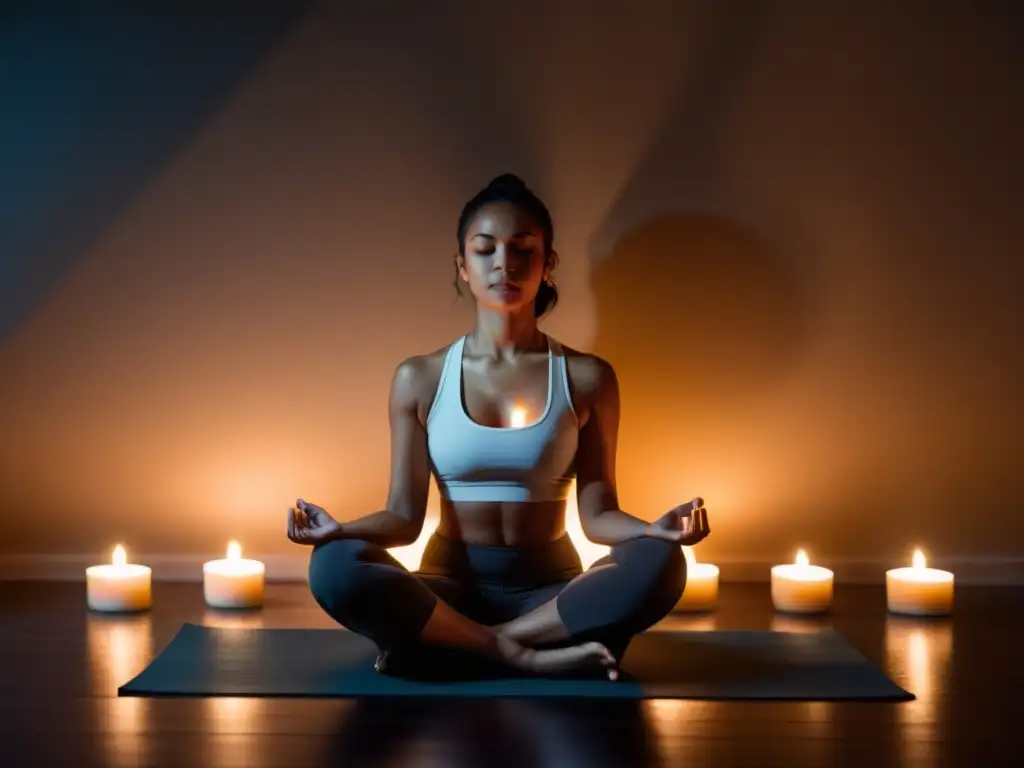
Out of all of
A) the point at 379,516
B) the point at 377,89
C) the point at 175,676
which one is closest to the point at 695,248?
the point at 377,89

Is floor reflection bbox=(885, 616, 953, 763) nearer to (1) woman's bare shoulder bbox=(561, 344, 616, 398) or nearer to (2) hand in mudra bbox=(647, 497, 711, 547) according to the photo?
(2) hand in mudra bbox=(647, 497, 711, 547)

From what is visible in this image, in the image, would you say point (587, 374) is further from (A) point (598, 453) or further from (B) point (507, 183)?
(B) point (507, 183)

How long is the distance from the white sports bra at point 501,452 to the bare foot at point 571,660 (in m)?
0.35

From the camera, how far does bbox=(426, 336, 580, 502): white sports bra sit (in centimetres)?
263

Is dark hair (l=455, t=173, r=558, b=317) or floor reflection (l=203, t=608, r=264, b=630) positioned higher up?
dark hair (l=455, t=173, r=558, b=317)

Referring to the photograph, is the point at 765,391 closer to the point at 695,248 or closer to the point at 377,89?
the point at 695,248

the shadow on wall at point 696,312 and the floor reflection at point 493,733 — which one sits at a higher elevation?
the shadow on wall at point 696,312

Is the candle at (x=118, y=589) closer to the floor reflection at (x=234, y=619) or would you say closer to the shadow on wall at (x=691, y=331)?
the floor reflection at (x=234, y=619)

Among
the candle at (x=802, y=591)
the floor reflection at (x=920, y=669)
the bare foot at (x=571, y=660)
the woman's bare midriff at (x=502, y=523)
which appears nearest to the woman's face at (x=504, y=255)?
the woman's bare midriff at (x=502, y=523)

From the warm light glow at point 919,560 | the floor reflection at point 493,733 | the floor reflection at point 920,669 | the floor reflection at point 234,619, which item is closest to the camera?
the floor reflection at point 493,733

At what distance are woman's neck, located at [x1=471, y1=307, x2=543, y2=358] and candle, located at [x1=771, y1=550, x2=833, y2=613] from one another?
0.82 metres

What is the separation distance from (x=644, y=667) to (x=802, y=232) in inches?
47.4

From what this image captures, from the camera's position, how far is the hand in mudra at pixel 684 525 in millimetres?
2346

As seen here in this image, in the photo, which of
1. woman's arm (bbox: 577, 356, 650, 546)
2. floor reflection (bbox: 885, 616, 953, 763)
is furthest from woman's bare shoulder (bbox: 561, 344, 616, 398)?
floor reflection (bbox: 885, 616, 953, 763)
